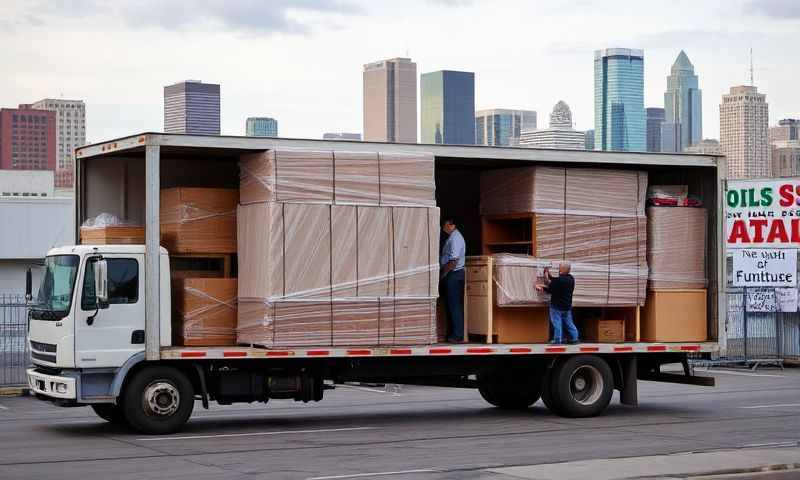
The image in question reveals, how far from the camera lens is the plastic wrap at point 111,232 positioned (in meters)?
16.3

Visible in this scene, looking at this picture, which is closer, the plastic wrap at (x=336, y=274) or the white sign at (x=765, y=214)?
the plastic wrap at (x=336, y=274)

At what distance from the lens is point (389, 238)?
17.0 metres

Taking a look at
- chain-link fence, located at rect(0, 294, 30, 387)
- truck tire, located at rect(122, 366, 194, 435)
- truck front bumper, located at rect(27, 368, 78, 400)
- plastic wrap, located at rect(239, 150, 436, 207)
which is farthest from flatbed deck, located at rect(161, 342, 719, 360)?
chain-link fence, located at rect(0, 294, 30, 387)

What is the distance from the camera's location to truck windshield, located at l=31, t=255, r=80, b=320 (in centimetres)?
1584

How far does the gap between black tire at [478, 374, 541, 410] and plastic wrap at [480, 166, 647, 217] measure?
2.58 metres

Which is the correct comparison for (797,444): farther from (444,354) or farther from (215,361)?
(215,361)

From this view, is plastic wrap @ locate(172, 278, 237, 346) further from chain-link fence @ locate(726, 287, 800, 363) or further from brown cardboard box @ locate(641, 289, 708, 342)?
chain-link fence @ locate(726, 287, 800, 363)

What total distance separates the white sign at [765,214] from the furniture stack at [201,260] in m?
16.3

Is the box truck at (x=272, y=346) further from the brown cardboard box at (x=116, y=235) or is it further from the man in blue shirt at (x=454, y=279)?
the man in blue shirt at (x=454, y=279)

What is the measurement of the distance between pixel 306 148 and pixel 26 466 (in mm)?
5471

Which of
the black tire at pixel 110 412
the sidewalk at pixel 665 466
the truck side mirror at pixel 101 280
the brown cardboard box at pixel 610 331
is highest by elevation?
the truck side mirror at pixel 101 280

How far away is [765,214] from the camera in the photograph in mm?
29891

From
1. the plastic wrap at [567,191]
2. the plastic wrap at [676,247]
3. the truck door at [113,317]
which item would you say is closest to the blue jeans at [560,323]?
the plastic wrap at [567,191]

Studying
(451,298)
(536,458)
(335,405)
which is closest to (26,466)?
(536,458)
